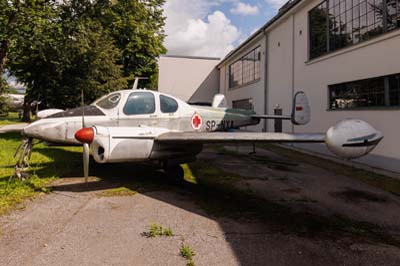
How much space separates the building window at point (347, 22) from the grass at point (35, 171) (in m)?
10.7

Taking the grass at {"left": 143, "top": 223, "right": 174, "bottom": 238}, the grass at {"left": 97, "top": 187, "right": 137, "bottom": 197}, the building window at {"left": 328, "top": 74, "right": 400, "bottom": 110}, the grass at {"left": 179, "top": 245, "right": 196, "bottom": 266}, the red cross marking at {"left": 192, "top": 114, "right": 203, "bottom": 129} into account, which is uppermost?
the building window at {"left": 328, "top": 74, "right": 400, "bottom": 110}

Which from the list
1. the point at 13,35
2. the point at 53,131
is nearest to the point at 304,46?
the point at 53,131

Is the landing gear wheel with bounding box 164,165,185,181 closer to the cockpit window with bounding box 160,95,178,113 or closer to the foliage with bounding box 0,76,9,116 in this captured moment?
the cockpit window with bounding box 160,95,178,113

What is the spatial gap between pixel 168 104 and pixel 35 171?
13.2 feet

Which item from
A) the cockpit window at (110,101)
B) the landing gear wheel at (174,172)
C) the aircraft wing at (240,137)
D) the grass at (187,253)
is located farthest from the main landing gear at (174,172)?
the grass at (187,253)

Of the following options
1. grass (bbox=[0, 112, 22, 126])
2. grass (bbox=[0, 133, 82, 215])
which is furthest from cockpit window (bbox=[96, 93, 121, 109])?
grass (bbox=[0, 112, 22, 126])

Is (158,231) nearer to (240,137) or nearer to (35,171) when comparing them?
(240,137)

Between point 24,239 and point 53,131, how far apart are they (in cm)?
307

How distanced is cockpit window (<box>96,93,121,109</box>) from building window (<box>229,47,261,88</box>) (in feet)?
46.2

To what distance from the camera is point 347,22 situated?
419 inches

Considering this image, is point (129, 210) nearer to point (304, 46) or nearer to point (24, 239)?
point (24, 239)

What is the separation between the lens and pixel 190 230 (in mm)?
3986

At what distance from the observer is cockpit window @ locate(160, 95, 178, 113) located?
7.06m

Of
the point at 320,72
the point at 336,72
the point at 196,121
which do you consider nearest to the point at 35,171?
the point at 196,121
